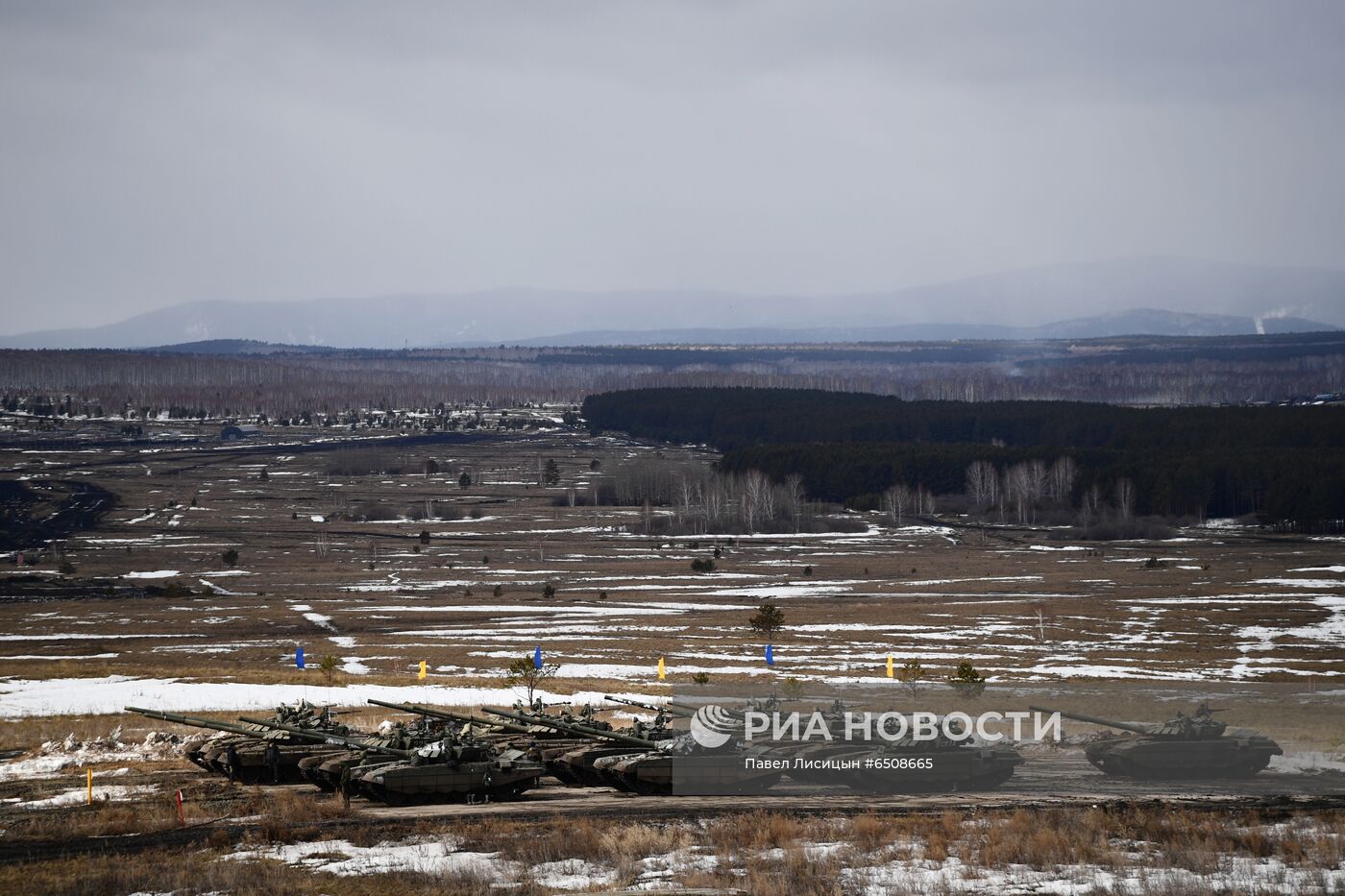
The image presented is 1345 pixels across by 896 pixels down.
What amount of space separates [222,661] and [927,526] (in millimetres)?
78966

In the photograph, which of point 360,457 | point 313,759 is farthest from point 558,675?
point 360,457

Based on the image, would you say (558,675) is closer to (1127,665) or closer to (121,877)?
(1127,665)

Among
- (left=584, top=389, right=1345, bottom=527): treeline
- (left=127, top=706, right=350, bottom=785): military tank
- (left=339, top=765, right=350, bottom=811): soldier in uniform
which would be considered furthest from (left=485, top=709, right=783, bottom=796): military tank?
(left=584, top=389, right=1345, bottom=527): treeline

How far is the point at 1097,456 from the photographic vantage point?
443 feet

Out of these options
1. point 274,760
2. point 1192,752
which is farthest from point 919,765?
point 274,760

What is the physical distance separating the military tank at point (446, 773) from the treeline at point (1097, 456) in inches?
4011

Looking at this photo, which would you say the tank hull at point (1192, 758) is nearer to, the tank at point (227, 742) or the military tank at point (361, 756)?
the military tank at point (361, 756)

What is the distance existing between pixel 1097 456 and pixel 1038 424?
4472 centimetres

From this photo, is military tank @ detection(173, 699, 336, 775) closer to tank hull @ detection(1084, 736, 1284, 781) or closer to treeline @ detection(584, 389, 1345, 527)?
tank hull @ detection(1084, 736, 1284, 781)

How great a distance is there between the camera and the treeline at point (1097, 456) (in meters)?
121

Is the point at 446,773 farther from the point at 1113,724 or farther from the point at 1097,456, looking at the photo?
the point at 1097,456

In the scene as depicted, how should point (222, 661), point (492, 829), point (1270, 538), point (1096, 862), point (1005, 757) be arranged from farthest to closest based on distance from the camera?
1. point (1270, 538)
2. point (222, 661)
3. point (1005, 757)
4. point (492, 829)
5. point (1096, 862)

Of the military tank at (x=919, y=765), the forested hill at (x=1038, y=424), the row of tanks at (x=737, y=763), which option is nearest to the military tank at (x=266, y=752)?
the row of tanks at (x=737, y=763)

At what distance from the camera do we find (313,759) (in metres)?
28.2
